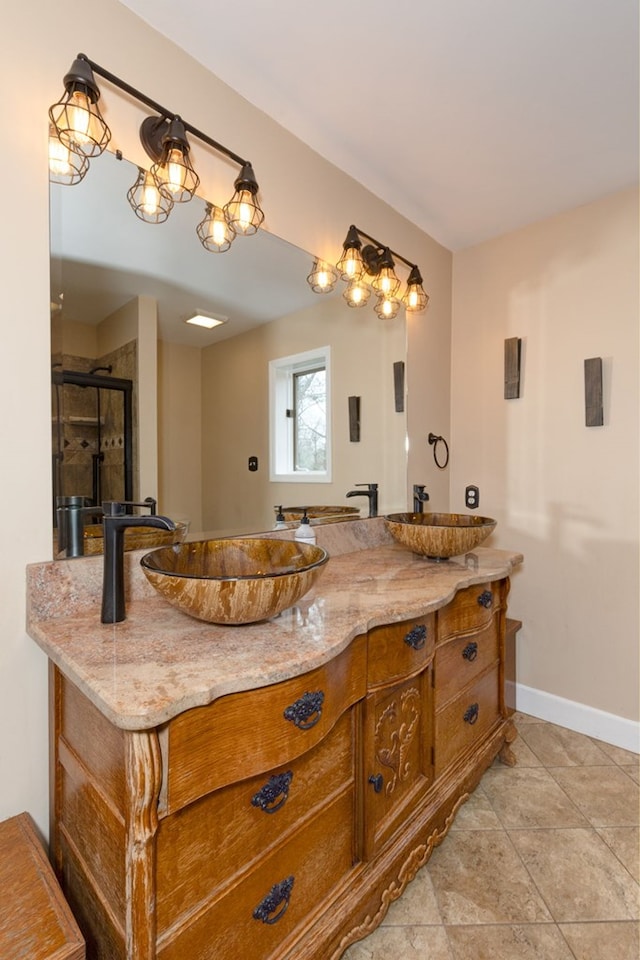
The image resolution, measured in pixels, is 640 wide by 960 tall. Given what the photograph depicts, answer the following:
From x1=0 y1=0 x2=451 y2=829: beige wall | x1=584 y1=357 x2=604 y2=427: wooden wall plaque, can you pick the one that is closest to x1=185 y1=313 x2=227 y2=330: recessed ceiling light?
x1=0 y1=0 x2=451 y2=829: beige wall

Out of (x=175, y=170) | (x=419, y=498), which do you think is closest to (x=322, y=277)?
(x=175, y=170)

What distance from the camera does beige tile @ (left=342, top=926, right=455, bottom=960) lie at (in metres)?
1.18

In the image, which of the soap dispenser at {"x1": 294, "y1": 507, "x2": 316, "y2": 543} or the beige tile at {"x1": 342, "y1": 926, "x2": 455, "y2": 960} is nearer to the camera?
the beige tile at {"x1": 342, "y1": 926, "x2": 455, "y2": 960}

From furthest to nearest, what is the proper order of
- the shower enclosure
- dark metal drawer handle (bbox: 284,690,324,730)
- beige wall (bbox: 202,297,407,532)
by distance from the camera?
beige wall (bbox: 202,297,407,532) < the shower enclosure < dark metal drawer handle (bbox: 284,690,324,730)

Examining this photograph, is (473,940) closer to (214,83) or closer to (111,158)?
(111,158)

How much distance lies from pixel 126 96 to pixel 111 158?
191mm

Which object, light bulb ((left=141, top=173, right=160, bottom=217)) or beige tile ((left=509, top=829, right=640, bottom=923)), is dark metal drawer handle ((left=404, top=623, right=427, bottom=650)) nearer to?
beige tile ((left=509, top=829, right=640, bottom=923))

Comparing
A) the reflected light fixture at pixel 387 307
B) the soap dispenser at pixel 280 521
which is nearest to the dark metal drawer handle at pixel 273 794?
the soap dispenser at pixel 280 521

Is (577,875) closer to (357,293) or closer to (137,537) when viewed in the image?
(137,537)

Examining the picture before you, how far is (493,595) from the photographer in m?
1.76

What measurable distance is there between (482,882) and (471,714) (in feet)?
1.52

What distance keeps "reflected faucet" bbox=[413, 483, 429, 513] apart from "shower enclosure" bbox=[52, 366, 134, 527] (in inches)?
52.9

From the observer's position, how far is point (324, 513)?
6.10 ft

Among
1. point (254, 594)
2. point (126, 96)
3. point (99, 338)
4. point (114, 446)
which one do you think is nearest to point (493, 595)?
point (254, 594)
